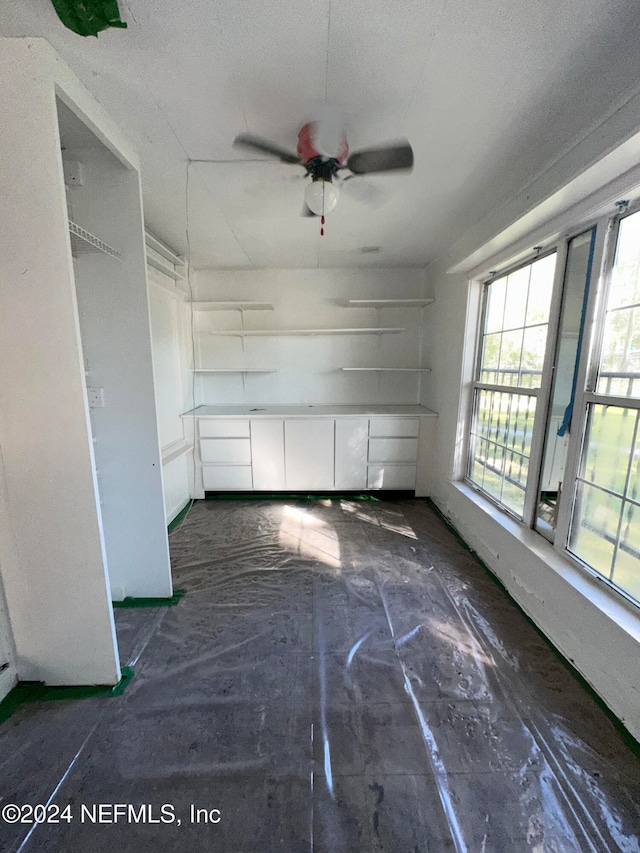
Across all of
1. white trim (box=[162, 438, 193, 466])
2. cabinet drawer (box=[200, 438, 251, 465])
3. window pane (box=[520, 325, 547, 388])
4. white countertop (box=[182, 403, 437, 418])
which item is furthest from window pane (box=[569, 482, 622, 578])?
white trim (box=[162, 438, 193, 466])

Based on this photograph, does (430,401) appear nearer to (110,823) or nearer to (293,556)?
(293,556)

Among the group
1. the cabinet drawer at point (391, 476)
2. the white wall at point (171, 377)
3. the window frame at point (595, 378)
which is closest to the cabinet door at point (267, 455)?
the white wall at point (171, 377)

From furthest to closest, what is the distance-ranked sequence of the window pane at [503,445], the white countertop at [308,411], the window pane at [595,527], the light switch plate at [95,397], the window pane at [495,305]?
1. the white countertop at [308,411]
2. the window pane at [495,305]
3. the window pane at [503,445]
4. the light switch plate at [95,397]
5. the window pane at [595,527]

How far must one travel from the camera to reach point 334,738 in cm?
126

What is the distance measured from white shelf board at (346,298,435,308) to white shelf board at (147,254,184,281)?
1751 millimetres

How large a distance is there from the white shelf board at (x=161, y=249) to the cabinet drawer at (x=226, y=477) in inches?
79.3

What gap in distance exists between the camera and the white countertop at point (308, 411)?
3.38 meters

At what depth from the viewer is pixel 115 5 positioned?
938 millimetres

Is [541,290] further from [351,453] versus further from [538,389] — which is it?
[351,453]

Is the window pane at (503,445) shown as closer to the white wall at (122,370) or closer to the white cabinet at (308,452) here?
the white cabinet at (308,452)

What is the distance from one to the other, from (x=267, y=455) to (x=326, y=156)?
8.53 feet

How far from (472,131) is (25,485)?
240cm

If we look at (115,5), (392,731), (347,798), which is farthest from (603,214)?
(347,798)

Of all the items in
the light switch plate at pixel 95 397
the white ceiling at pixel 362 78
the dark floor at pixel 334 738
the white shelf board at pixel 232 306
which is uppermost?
the white ceiling at pixel 362 78
